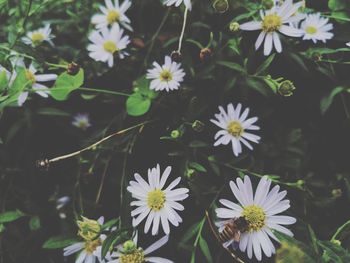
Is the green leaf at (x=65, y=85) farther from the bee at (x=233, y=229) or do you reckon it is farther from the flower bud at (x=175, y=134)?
the bee at (x=233, y=229)

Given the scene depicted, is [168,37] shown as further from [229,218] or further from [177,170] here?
[229,218]

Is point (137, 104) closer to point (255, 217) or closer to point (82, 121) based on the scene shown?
point (82, 121)

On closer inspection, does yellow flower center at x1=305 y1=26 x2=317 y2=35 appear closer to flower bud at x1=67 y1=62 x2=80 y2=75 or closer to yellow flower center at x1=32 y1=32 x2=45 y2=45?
flower bud at x1=67 y1=62 x2=80 y2=75

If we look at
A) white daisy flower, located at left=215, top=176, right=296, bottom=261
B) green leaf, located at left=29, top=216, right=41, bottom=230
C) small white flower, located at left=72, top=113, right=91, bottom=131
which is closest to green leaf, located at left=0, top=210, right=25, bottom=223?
green leaf, located at left=29, top=216, right=41, bottom=230

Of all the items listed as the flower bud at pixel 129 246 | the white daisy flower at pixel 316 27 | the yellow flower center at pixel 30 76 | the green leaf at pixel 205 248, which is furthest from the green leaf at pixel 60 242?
the white daisy flower at pixel 316 27

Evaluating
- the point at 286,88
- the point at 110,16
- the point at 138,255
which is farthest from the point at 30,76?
the point at 286,88

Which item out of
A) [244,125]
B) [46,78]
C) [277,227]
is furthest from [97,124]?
[277,227]
